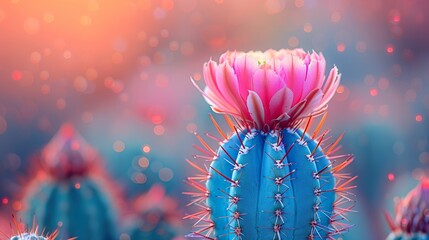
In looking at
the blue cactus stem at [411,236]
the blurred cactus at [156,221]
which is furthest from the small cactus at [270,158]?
the blurred cactus at [156,221]

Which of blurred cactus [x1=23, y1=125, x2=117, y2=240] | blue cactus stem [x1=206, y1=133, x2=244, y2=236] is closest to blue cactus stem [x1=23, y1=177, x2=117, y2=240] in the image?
blurred cactus [x1=23, y1=125, x2=117, y2=240]

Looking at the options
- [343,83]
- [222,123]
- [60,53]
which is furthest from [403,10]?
[60,53]

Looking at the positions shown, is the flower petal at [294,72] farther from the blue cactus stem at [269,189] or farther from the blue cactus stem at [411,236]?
the blue cactus stem at [411,236]

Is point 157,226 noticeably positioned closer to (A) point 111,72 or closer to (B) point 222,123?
(B) point 222,123

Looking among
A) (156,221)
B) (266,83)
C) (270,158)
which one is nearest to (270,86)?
(266,83)

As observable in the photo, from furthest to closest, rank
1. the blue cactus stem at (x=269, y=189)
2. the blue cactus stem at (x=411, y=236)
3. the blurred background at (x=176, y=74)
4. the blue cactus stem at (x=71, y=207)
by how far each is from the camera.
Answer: the blurred background at (x=176, y=74) → the blue cactus stem at (x=71, y=207) → the blue cactus stem at (x=411, y=236) → the blue cactus stem at (x=269, y=189)

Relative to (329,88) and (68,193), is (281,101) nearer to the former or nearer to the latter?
(329,88)

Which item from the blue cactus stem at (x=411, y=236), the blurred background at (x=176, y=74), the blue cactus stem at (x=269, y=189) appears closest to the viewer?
the blue cactus stem at (x=269, y=189)
